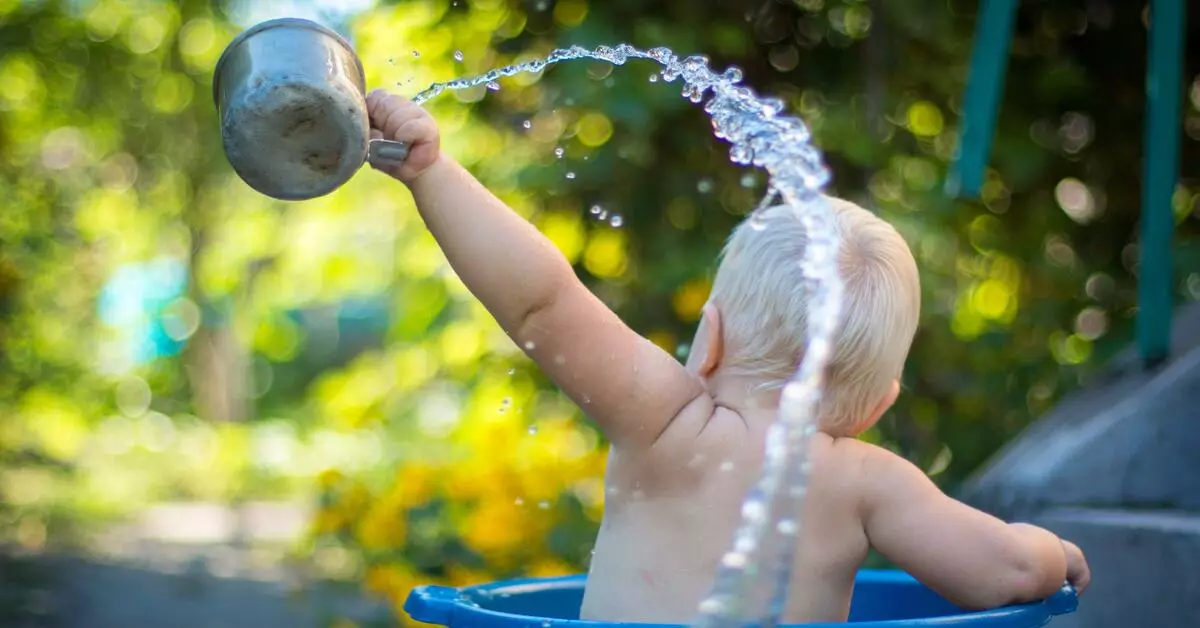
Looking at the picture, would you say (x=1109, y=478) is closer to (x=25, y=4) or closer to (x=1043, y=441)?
(x=1043, y=441)

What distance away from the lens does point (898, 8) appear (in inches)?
106

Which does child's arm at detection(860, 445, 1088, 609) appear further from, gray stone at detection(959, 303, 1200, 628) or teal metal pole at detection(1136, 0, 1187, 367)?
teal metal pole at detection(1136, 0, 1187, 367)

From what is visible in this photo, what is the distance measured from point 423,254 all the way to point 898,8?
57.5 inches

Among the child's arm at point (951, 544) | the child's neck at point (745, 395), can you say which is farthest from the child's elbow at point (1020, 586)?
the child's neck at point (745, 395)

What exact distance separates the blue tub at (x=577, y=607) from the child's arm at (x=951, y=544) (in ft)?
0.10

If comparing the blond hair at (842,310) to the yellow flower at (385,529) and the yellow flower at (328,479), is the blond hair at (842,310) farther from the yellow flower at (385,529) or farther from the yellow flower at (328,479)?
the yellow flower at (328,479)

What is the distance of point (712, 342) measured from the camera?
4.59 feet

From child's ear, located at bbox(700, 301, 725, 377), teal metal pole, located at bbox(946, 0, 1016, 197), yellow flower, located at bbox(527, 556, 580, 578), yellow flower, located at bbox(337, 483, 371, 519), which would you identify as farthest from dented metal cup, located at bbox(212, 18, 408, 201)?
yellow flower, located at bbox(337, 483, 371, 519)

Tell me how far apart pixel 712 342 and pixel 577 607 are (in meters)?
0.46

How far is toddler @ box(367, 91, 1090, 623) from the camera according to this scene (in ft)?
4.09

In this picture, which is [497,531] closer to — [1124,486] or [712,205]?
[712,205]

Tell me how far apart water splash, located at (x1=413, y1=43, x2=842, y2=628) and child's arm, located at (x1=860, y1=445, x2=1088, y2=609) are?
0.29 ft

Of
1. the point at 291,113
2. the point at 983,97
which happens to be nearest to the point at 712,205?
the point at 983,97

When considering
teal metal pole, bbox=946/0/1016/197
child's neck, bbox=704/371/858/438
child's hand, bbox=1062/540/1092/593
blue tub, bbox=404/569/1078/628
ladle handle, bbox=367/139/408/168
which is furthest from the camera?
teal metal pole, bbox=946/0/1016/197
